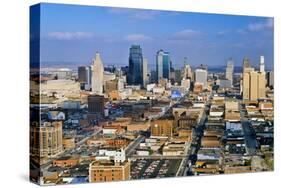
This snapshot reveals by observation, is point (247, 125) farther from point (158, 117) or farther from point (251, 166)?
point (158, 117)

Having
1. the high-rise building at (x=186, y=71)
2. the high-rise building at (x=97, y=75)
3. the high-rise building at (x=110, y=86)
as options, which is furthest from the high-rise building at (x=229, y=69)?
the high-rise building at (x=97, y=75)

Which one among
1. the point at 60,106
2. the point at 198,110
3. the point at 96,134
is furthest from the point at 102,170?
the point at 198,110

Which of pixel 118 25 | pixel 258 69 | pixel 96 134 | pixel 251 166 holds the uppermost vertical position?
pixel 118 25

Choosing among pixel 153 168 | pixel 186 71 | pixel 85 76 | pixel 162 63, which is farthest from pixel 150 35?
pixel 153 168

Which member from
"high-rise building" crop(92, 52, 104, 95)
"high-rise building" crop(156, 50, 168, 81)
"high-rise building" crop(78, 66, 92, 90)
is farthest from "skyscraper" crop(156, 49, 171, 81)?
"high-rise building" crop(78, 66, 92, 90)

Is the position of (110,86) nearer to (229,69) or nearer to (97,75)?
(97,75)

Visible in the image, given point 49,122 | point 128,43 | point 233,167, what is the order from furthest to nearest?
point 233,167 < point 128,43 < point 49,122
